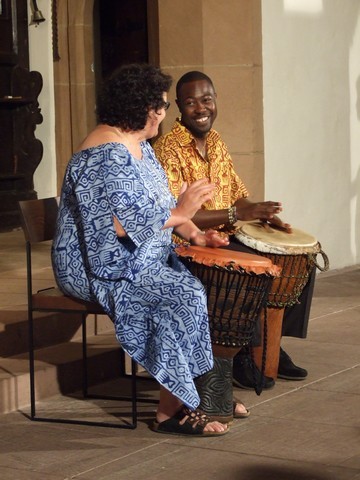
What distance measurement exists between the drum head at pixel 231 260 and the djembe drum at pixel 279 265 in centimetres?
38

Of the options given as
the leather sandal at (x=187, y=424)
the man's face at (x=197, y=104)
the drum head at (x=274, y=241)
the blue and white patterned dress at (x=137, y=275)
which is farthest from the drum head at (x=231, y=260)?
the man's face at (x=197, y=104)

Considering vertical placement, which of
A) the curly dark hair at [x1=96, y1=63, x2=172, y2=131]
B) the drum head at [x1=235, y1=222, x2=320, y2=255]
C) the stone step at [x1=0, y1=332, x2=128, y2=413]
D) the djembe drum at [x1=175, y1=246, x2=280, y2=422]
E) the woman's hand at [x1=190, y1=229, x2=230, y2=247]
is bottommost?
the stone step at [x1=0, y1=332, x2=128, y2=413]

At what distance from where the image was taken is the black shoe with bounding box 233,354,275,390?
568 cm

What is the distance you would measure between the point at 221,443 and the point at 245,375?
2.91 feet

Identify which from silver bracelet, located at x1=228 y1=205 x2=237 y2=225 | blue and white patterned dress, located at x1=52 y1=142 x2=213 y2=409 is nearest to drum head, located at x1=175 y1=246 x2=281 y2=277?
blue and white patterned dress, located at x1=52 y1=142 x2=213 y2=409

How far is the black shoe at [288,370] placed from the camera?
19.2 ft

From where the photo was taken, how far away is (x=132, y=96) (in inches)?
200

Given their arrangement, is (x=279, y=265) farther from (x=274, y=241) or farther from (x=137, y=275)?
(x=137, y=275)

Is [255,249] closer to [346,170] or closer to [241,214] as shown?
[241,214]

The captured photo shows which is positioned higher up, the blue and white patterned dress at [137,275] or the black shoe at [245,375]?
the blue and white patterned dress at [137,275]

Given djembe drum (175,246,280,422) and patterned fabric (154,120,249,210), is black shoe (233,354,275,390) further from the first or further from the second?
patterned fabric (154,120,249,210)

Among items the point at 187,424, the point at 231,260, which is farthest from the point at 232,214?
the point at 187,424

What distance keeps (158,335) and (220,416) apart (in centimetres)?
45

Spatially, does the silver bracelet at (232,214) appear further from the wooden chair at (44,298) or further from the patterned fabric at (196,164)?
the wooden chair at (44,298)
